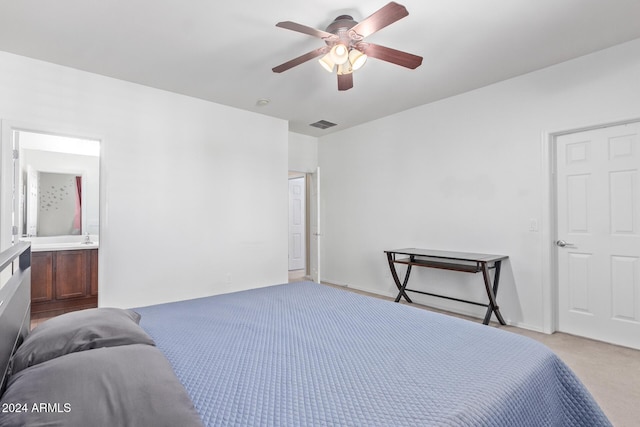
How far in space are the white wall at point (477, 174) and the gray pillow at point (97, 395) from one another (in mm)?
3510

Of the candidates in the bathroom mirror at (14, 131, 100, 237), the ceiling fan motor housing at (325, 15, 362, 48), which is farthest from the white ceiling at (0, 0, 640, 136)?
the bathroom mirror at (14, 131, 100, 237)

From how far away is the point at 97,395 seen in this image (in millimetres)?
813

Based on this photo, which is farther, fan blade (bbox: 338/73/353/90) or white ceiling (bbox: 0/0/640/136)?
fan blade (bbox: 338/73/353/90)

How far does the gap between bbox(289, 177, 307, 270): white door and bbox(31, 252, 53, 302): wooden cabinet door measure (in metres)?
4.06

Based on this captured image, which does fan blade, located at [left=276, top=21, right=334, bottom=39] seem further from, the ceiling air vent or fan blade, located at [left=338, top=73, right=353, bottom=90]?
the ceiling air vent

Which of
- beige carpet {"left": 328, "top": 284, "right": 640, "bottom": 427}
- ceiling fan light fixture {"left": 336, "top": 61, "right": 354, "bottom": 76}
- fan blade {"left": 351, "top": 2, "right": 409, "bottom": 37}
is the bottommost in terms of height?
beige carpet {"left": 328, "top": 284, "right": 640, "bottom": 427}

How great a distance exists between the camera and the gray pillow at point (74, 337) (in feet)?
3.44

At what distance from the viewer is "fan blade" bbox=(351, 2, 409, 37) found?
1813 mm

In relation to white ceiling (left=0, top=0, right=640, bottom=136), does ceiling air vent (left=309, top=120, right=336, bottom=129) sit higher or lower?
lower

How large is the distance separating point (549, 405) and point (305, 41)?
276 cm

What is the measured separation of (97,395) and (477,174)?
12.7 ft

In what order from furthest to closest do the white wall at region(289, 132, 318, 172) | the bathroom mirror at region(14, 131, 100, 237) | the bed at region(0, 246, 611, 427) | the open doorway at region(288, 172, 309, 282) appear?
the open doorway at region(288, 172, 309, 282), the white wall at region(289, 132, 318, 172), the bathroom mirror at region(14, 131, 100, 237), the bed at region(0, 246, 611, 427)

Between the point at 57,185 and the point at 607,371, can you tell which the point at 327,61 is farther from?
the point at 57,185

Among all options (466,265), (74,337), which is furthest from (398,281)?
(74,337)
